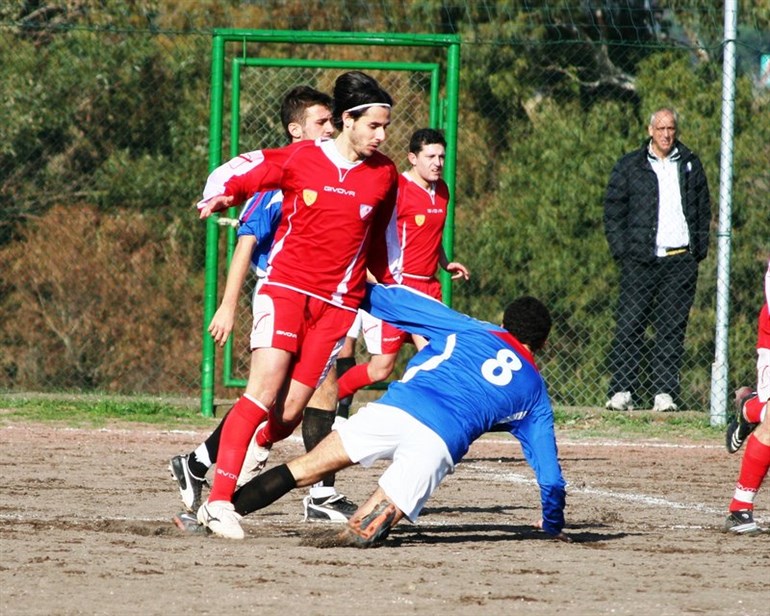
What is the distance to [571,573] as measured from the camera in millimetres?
5746

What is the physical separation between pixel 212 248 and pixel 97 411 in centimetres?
166

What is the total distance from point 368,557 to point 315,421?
1653mm

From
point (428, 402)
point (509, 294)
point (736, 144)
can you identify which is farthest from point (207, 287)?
point (428, 402)

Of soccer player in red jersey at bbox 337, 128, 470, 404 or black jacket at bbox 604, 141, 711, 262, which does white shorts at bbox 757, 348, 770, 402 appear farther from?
black jacket at bbox 604, 141, 711, 262

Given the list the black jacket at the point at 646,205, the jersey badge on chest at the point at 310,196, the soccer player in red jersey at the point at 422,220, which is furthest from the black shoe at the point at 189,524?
the black jacket at the point at 646,205

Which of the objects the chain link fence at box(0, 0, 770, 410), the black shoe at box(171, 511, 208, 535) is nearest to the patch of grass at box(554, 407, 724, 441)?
the chain link fence at box(0, 0, 770, 410)

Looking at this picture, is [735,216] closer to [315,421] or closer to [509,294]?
[509,294]

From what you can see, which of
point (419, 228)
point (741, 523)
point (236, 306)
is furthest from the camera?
point (419, 228)

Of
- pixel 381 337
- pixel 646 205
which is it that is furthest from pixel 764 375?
pixel 646 205

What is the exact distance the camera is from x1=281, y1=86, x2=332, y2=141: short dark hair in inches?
296

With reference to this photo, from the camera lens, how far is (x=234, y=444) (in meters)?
6.47

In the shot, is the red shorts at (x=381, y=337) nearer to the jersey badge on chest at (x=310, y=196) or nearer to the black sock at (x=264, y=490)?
the jersey badge on chest at (x=310, y=196)

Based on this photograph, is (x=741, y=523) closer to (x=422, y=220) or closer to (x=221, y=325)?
(x=221, y=325)

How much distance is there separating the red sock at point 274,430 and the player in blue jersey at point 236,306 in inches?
3.5
